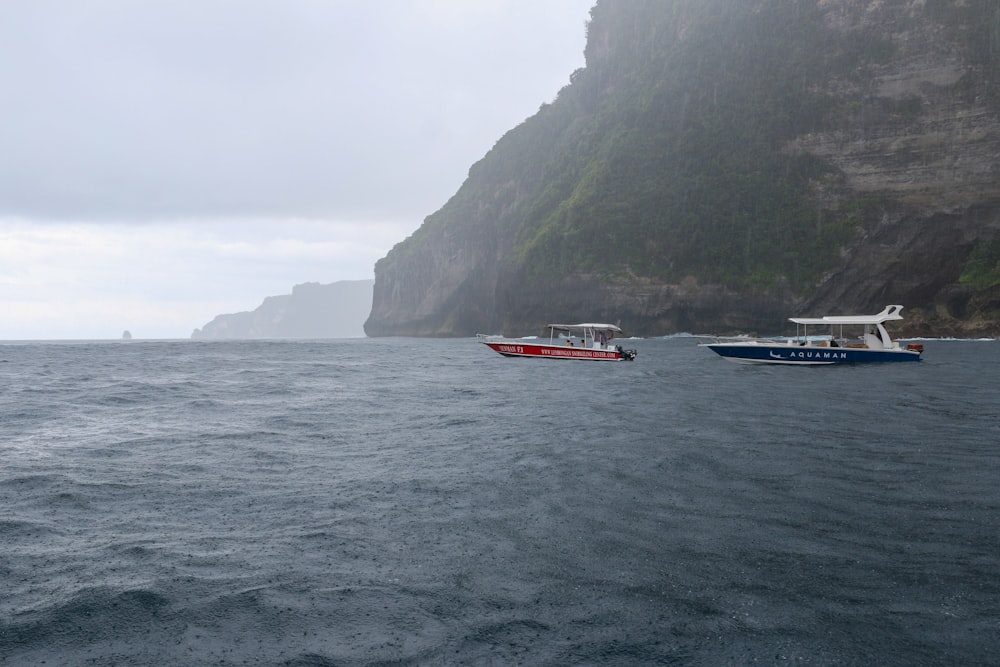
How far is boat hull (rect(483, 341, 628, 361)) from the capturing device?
53347 millimetres

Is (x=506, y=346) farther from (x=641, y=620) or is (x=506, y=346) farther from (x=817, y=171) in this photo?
(x=817, y=171)

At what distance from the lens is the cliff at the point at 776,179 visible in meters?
93.6

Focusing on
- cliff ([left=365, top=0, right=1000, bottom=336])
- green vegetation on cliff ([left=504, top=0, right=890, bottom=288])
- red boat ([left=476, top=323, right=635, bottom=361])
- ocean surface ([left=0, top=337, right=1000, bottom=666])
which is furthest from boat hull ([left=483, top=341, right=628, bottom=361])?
green vegetation on cliff ([left=504, top=0, right=890, bottom=288])

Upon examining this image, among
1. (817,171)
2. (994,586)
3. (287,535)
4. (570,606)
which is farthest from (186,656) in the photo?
(817,171)

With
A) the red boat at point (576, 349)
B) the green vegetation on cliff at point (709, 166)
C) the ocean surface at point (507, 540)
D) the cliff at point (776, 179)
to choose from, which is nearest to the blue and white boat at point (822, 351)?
Result: the red boat at point (576, 349)

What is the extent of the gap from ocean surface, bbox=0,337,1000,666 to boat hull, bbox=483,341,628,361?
3103cm

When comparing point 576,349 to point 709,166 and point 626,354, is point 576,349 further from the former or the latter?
point 709,166

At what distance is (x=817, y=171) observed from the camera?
10731 cm

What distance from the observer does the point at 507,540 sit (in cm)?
978

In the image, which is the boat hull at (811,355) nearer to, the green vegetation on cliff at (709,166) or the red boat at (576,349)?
the red boat at (576,349)

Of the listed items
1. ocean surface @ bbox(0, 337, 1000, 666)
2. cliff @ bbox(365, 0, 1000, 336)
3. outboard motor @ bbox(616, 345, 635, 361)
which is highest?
cliff @ bbox(365, 0, 1000, 336)

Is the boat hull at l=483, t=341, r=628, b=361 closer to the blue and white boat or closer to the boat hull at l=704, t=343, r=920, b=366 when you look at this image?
the blue and white boat

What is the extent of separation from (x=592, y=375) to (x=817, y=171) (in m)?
88.3

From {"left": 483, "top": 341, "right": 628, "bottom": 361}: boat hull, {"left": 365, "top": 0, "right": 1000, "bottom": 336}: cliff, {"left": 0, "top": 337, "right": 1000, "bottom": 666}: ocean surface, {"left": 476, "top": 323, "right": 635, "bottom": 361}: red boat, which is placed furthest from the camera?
{"left": 365, "top": 0, "right": 1000, "bottom": 336}: cliff
